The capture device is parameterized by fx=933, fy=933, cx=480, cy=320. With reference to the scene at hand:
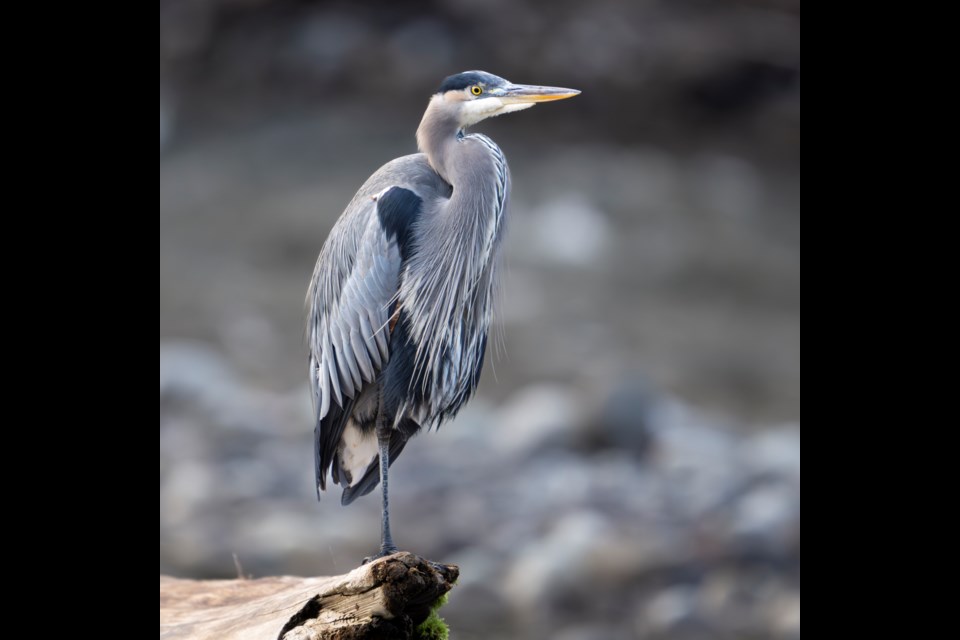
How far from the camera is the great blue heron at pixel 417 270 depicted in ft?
6.68

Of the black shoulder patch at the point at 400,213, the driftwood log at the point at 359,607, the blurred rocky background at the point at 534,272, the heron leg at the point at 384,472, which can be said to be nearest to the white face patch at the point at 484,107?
the black shoulder patch at the point at 400,213

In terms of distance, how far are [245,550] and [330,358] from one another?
203 centimetres

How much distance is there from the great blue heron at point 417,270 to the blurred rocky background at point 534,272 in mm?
1814

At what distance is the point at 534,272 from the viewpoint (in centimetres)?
444

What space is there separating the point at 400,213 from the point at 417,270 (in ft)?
0.43

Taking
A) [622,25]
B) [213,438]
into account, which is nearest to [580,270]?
[622,25]

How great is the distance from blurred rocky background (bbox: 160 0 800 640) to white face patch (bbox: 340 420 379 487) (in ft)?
5.36

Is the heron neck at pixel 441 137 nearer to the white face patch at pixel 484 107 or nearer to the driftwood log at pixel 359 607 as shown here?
the white face patch at pixel 484 107

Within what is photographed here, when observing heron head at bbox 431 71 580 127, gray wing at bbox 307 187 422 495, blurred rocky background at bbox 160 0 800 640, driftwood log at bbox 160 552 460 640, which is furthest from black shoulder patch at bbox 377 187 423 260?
blurred rocky background at bbox 160 0 800 640

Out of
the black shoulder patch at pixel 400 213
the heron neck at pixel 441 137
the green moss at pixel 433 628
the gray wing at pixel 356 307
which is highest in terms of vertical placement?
the heron neck at pixel 441 137

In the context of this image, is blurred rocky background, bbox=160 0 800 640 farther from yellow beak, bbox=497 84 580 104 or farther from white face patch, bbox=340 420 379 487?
yellow beak, bbox=497 84 580 104

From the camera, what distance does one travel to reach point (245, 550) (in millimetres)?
3824

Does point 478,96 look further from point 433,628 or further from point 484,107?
point 433,628

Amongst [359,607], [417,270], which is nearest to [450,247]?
[417,270]
